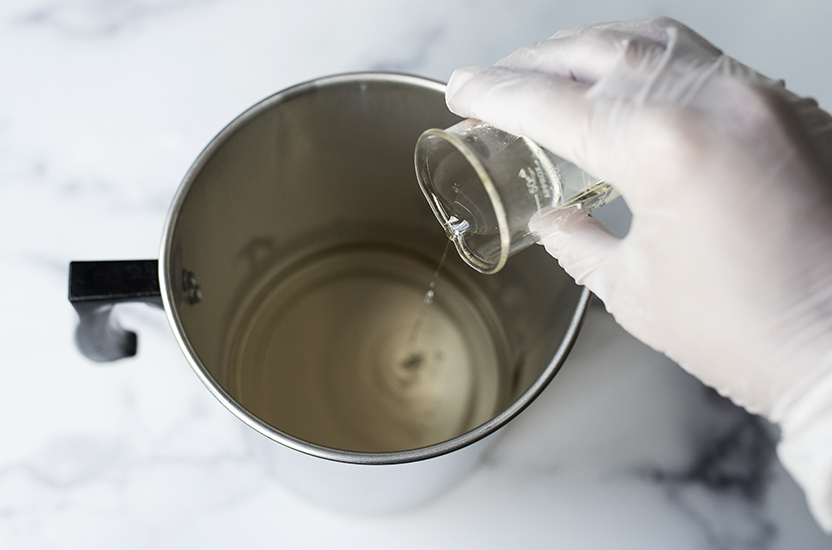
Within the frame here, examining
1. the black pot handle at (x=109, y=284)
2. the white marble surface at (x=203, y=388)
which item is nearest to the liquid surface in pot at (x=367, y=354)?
the white marble surface at (x=203, y=388)

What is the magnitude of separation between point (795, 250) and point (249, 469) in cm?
A: 63

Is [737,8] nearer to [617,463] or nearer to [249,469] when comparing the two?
[617,463]

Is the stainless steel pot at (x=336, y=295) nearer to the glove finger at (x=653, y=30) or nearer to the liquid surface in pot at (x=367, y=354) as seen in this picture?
the liquid surface in pot at (x=367, y=354)

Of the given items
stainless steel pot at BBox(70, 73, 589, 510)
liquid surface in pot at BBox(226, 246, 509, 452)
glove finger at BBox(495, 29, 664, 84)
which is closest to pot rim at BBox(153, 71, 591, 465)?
stainless steel pot at BBox(70, 73, 589, 510)

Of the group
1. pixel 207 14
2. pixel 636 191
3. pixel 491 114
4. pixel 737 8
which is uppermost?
pixel 207 14

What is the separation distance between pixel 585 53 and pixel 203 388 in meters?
0.60

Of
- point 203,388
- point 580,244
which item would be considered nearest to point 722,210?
point 580,244

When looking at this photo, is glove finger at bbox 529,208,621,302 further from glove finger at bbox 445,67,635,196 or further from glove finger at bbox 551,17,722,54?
glove finger at bbox 551,17,722,54

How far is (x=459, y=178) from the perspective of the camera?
0.62 m

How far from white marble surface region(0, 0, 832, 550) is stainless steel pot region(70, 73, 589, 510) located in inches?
3.3

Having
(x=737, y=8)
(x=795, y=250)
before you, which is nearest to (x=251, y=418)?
(x=795, y=250)

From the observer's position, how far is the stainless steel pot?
558 millimetres

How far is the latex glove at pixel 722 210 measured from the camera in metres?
0.44

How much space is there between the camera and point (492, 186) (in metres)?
0.47
